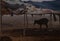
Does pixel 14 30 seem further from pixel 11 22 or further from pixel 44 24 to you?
pixel 44 24

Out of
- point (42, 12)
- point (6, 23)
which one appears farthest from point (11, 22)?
point (42, 12)

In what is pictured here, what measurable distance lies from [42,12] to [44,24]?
16 centimetres

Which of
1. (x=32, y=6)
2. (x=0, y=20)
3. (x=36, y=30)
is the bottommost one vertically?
(x=36, y=30)

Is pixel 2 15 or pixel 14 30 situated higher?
pixel 2 15

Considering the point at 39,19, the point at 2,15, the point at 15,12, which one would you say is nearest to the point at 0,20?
the point at 2,15

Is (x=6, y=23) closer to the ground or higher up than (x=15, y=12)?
closer to the ground

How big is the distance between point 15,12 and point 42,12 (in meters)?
0.36

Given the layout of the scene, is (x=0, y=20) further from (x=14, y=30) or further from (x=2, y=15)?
(x=14, y=30)

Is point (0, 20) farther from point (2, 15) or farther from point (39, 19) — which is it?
point (39, 19)

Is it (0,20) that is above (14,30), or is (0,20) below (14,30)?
above

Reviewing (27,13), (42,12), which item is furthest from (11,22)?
(42,12)

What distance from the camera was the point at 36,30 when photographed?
2.24 metres

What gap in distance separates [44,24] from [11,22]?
44 centimetres

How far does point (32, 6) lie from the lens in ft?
7.29
